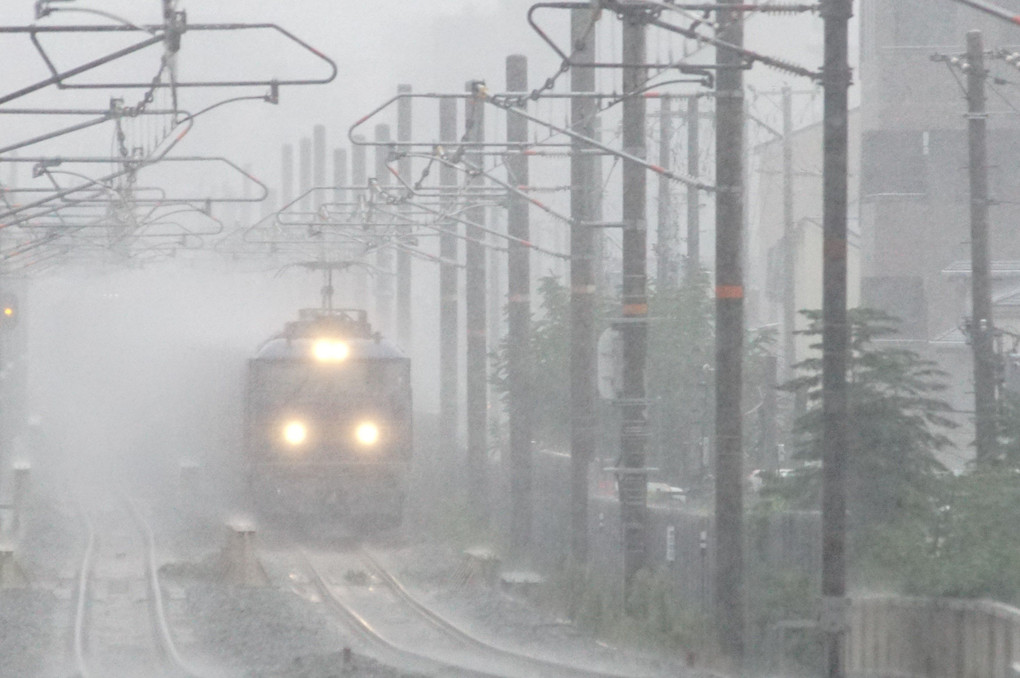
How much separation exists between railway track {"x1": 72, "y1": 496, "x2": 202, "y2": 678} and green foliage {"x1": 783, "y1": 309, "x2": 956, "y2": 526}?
6.59m

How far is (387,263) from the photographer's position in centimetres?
5378

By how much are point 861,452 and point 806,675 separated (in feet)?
7.91

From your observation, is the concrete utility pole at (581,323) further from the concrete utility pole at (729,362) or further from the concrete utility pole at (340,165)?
the concrete utility pole at (340,165)

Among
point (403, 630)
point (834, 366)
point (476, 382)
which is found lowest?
point (403, 630)

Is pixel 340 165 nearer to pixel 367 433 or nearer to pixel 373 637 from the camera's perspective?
pixel 367 433

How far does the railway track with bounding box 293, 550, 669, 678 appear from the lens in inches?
613

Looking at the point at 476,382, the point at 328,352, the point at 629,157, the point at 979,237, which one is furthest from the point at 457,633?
the point at 476,382

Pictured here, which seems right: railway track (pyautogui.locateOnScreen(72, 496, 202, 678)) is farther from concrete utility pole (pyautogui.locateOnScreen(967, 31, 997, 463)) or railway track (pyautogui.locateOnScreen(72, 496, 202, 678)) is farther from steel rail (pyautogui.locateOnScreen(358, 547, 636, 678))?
concrete utility pole (pyautogui.locateOnScreen(967, 31, 997, 463))

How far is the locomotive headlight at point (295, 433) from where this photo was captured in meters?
23.8

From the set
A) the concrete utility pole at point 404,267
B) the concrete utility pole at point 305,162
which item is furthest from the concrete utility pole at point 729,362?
the concrete utility pole at point 305,162

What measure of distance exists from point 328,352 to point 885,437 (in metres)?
9.64

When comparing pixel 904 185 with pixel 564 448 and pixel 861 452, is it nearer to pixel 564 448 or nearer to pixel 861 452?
pixel 564 448

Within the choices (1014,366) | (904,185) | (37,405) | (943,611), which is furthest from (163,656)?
(37,405)

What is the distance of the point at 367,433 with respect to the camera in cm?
2419
